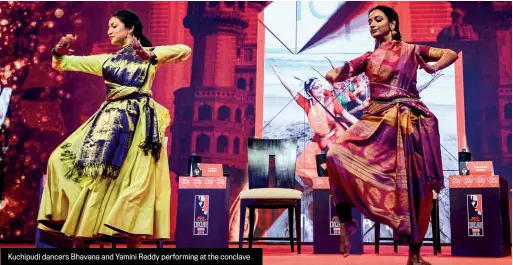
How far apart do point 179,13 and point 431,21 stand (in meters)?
2.86

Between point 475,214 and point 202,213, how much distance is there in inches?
93.0

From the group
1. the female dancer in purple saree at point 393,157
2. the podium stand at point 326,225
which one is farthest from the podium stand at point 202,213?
the female dancer in purple saree at point 393,157

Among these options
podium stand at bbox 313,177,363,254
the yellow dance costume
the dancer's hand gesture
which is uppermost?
the dancer's hand gesture

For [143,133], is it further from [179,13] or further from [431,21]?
[431,21]

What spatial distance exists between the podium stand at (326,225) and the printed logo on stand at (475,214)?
0.93 m

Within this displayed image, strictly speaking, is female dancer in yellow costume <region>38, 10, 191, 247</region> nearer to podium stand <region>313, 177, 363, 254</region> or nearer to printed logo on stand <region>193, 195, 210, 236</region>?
printed logo on stand <region>193, 195, 210, 236</region>

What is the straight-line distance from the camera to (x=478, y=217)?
5027mm

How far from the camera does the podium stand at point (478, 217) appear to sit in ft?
16.2

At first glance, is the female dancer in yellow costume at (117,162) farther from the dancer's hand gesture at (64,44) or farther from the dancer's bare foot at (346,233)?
the dancer's bare foot at (346,233)

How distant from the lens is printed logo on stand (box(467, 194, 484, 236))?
5.00 meters

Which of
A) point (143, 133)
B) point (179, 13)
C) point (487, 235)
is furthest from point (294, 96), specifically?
point (143, 133)

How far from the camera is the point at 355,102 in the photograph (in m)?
6.46

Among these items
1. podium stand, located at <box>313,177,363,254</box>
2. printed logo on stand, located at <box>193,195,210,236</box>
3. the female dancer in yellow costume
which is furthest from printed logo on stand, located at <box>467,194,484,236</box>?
the female dancer in yellow costume

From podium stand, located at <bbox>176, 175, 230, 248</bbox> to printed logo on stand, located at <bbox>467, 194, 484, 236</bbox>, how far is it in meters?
2.10
